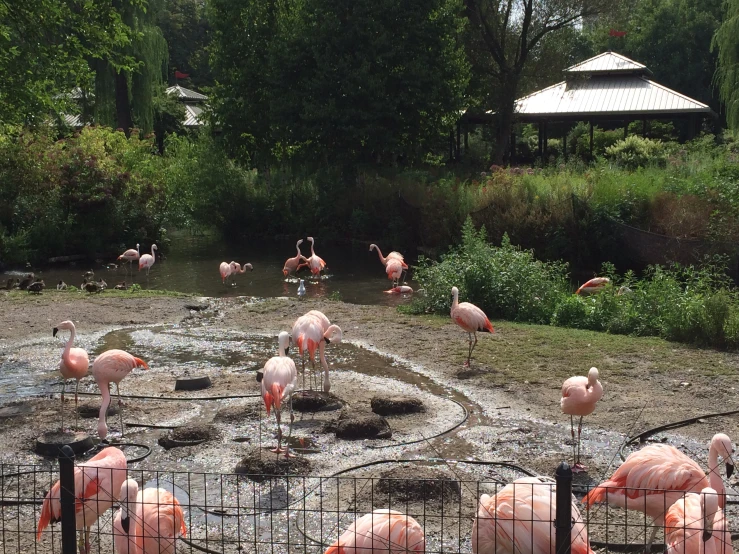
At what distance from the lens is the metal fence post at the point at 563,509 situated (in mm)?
3982

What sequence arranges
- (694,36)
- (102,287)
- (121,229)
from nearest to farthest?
(102,287) → (121,229) → (694,36)

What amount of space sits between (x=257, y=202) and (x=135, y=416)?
20.1 m

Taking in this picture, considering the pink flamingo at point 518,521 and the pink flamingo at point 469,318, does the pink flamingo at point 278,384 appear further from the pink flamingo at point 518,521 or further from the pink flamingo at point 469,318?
the pink flamingo at point 469,318

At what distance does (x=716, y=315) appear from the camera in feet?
36.4

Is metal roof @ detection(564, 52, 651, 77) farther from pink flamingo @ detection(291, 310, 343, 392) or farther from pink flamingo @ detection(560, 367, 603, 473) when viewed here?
pink flamingo @ detection(560, 367, 603, 473)

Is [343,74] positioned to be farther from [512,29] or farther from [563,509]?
[563,509]

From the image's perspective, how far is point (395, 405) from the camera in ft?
28.8

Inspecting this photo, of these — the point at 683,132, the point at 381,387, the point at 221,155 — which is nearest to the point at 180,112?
the point at 221,155

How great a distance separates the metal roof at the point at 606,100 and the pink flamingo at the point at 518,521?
30784mm

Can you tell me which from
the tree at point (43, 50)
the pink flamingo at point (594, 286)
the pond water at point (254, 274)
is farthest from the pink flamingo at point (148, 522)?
the pond water at point (254, 274)

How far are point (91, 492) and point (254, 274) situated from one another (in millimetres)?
15925

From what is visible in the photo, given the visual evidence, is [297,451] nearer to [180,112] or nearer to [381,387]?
[381,387]

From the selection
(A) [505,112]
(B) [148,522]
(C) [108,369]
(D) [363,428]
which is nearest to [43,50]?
(C) [108,369]

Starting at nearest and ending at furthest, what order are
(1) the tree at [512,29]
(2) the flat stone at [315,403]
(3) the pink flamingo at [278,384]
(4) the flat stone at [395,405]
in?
(3) the pink flamingo at [278,384], (4) the flat stone at [395,405], (2) the flat stone at [315,403], (1) the tree at [512,29]
